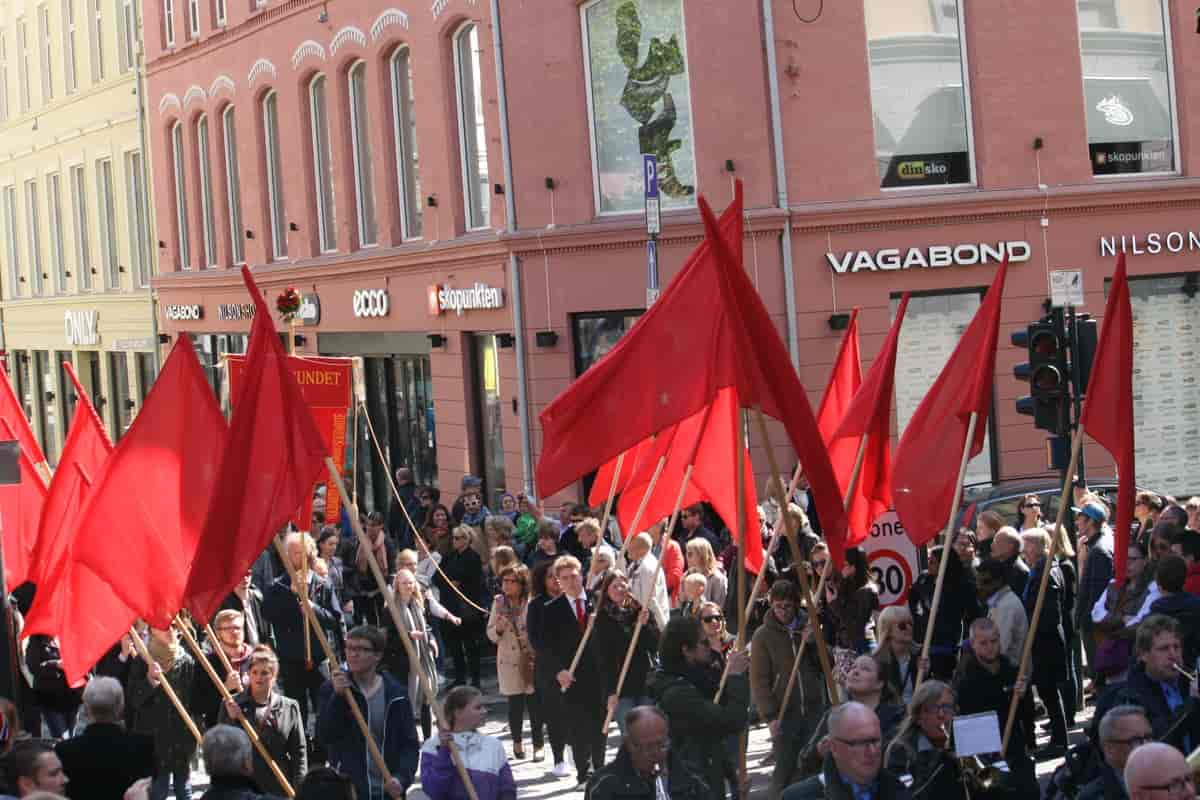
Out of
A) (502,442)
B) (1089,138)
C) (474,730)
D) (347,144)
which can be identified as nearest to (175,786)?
(474,730)

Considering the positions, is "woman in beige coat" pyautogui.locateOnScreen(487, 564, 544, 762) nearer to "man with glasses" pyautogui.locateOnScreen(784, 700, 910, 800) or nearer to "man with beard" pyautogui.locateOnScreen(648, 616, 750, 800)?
"man with beard" pyautogui.locateOnScreen(648, 616, 750, 800)

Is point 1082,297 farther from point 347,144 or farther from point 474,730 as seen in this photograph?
point 474,730

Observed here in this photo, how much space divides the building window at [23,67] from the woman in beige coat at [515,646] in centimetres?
3671

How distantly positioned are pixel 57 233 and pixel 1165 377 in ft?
101

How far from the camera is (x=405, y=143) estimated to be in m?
29.2

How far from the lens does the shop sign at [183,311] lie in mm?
38356

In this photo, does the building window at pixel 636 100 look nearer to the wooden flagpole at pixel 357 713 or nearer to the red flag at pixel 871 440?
the red flag at pixel 871 440

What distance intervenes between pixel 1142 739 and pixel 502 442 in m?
18.8

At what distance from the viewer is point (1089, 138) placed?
23.8 m

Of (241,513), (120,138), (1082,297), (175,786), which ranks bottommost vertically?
(175,786)

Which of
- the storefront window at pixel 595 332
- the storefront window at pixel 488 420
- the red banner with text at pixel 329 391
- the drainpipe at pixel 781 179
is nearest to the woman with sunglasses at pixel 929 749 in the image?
the red banner with text at pixel 329 391

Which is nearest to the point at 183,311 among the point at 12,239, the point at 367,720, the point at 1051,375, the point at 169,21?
the point at 169,21

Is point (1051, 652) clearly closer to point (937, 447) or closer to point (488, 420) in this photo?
point (937, 447)

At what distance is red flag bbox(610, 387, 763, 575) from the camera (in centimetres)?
1255
